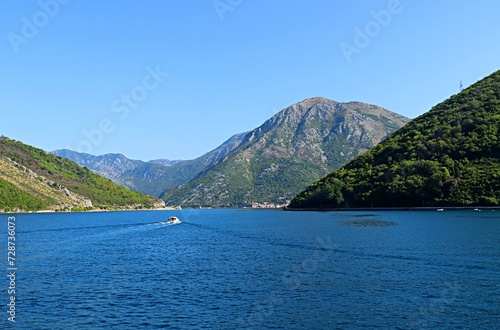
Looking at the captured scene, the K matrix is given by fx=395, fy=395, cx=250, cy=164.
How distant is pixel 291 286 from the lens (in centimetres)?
4953

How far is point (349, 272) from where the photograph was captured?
5672 cm

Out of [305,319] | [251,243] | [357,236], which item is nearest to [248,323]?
[305,319]

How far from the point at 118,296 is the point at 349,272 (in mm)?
31515

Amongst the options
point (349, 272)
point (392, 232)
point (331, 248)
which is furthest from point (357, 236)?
point (349, 272)

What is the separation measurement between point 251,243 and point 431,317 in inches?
2480

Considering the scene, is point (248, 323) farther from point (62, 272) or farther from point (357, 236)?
point (357, 236)

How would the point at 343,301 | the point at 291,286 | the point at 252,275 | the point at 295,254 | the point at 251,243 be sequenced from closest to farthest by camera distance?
the point at 343,301
the point at 291,286
the point at 252,275
the point at 295,254
the point at 251,243

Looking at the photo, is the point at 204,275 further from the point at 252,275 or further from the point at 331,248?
the point at 331,248

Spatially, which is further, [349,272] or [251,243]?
[251,243]

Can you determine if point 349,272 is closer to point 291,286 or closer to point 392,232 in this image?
point 291,286

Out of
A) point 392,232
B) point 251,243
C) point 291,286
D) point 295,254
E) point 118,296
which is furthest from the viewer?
point 392,232

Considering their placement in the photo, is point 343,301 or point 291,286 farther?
point 291,286

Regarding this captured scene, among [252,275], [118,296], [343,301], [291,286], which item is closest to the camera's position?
[343,301]

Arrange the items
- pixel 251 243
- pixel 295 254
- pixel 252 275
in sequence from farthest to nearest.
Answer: pixel 251 243, pixel 295 254, pixel 252 275
